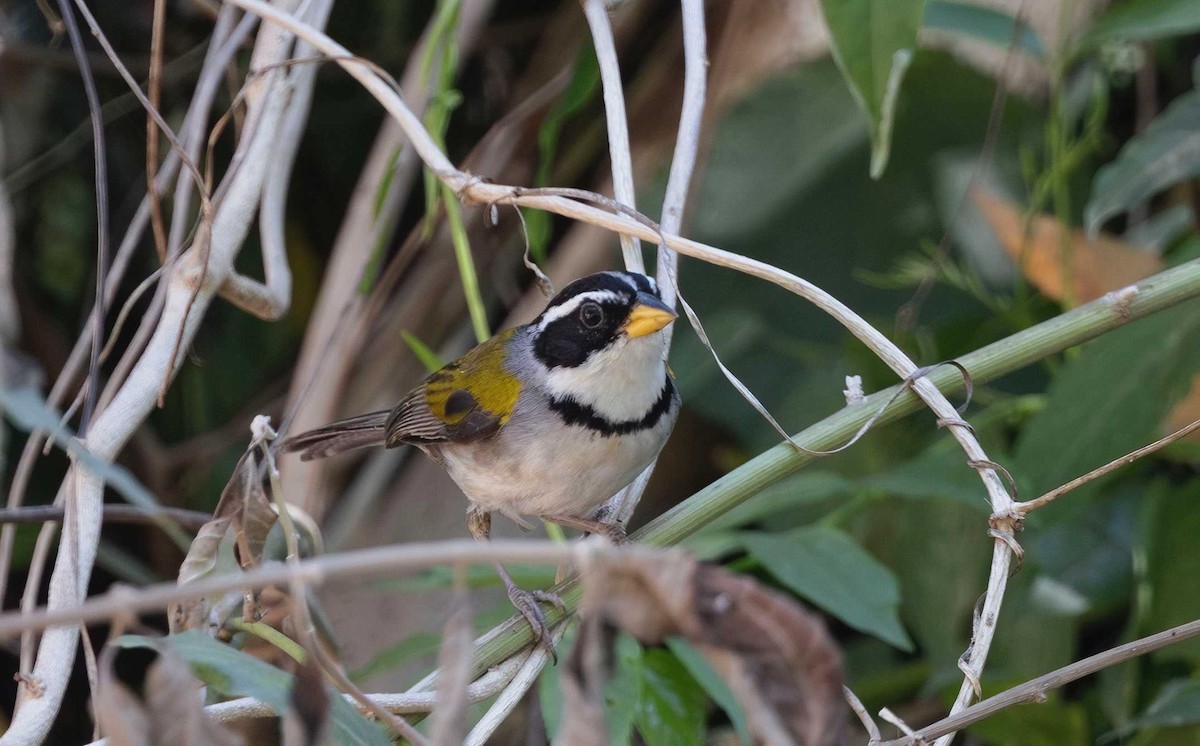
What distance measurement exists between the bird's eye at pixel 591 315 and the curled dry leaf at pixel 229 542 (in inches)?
31.6

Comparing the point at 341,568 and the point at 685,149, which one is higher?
the point at 685,149

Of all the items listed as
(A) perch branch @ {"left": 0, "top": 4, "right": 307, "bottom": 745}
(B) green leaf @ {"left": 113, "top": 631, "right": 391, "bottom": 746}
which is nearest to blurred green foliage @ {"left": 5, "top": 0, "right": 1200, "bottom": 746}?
(A) perch branch @ {"left": 0, "top": 4, "right": 307, "bottom": 745}

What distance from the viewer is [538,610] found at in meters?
2.21

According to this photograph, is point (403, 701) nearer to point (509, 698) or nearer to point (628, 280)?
point (509, 698)

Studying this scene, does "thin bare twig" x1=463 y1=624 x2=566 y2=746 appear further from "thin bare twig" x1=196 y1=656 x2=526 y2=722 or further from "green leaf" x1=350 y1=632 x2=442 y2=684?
"green leaf" x1=350 y1=632 x2=442 y2=684

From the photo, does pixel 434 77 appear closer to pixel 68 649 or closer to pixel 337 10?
pixel 337 10

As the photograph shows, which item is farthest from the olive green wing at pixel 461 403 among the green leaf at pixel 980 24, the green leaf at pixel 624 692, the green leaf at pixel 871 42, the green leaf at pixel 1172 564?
the green leaf at pixel 1172 564

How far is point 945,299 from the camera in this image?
401 centimetres

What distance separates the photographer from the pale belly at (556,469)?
252 centimetres

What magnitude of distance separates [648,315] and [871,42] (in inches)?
26.6

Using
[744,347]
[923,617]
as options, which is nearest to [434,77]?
[744,347]

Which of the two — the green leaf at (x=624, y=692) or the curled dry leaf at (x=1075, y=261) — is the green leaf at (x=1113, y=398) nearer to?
the curled dry leaf at (x=1075, y=261)

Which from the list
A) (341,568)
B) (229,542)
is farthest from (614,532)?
(341,568)

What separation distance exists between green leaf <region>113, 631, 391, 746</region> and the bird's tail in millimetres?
1535
